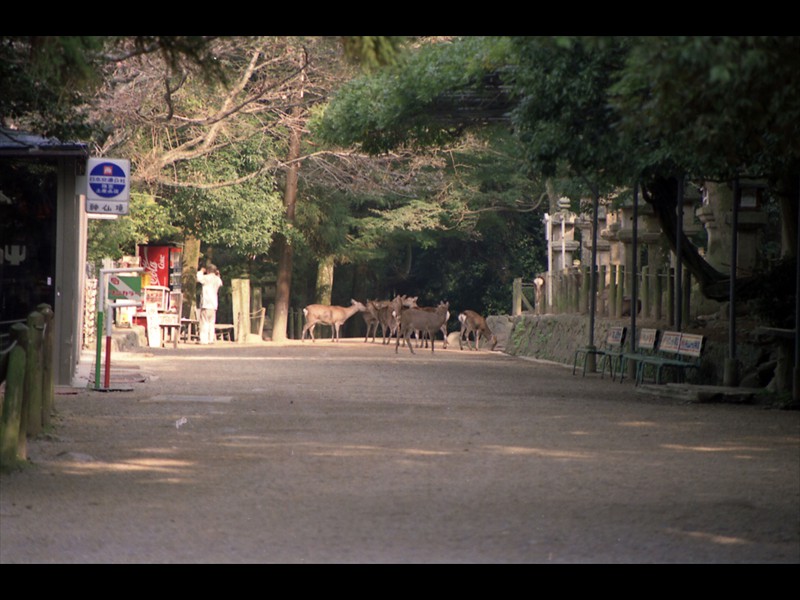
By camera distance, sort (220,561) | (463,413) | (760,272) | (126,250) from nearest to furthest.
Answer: (220,561), (463,413), (760,272), (126,250)

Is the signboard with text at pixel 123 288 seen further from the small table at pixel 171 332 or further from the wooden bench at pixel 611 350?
the small table at pixel 171 332

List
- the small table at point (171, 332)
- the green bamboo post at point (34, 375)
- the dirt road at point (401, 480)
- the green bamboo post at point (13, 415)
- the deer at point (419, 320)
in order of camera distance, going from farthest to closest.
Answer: the deer at point (419, 320) → the small table at point (171, 332) → the green bamboo post at point (34, 375) → the green bamboo post at point (13, 415) → the dirt road at point (401, 480)

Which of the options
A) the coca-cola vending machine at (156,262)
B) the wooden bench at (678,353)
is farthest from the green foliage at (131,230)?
the wooden bench at (678,353)

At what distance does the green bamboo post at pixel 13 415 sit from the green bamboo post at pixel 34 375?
2.36 feet

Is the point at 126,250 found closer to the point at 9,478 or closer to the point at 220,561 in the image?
the point at 9,478

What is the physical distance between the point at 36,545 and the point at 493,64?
10552mm

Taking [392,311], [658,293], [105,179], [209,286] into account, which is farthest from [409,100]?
[392,311]

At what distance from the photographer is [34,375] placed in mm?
12641

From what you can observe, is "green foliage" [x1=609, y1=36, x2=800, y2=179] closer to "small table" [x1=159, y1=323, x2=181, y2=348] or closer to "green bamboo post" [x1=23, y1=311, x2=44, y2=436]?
"green bamboo post" [x1=23, y1=311, x2=44, y2=436]

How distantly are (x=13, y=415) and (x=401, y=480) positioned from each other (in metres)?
3.32

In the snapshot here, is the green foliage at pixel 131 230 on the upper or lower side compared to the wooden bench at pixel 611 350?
upper

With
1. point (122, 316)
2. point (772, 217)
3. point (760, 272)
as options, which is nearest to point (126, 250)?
point (122, 316)

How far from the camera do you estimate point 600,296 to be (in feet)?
100

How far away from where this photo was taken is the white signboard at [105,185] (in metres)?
18.4
